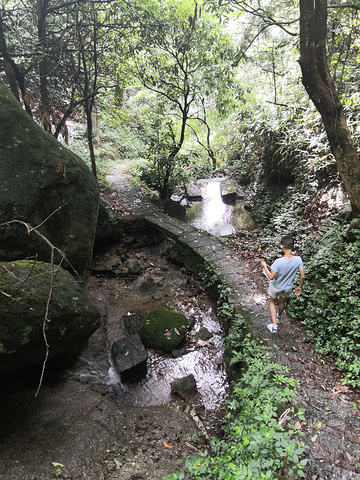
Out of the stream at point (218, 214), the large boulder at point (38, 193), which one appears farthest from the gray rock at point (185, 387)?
the stream at point (218, 214)

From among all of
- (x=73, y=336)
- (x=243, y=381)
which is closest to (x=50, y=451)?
(x=73, y=336)

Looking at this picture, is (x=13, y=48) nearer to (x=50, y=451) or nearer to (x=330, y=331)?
(x=50, y=451)

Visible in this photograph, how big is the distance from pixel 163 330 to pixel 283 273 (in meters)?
2.67

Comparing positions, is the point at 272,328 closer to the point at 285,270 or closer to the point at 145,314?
the point at 285,270

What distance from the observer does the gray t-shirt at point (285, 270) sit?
427cm

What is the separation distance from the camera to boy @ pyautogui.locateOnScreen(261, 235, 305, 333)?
4254 mm

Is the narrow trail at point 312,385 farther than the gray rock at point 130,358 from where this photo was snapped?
No

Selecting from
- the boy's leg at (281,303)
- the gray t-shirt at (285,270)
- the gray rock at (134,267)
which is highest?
the gray t-shirt at (285,270)

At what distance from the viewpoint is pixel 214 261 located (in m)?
6.90

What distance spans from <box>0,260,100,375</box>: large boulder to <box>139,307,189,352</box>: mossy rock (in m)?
1.41

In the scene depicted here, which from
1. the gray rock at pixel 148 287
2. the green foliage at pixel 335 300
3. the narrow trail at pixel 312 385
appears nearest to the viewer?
the narrow trail at pixel 312 385

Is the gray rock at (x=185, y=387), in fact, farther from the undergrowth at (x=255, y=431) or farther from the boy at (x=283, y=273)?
the boy at (x=283, y=273)

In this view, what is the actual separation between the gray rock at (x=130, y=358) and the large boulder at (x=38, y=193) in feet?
6.26

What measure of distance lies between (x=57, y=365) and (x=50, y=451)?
5.16 ft
